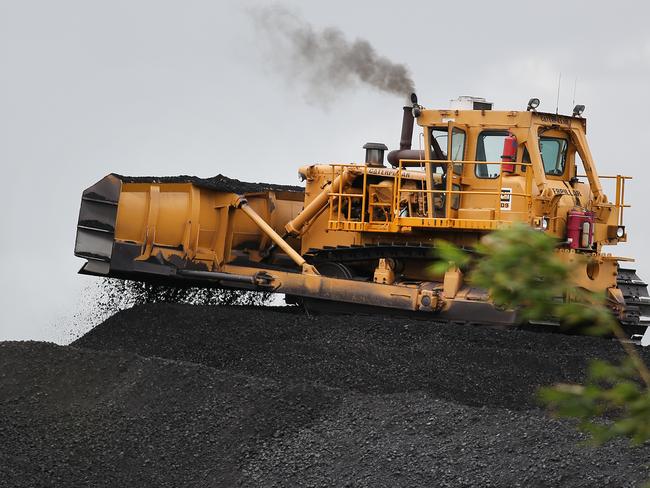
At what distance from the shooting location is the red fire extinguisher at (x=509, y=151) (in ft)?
45.4

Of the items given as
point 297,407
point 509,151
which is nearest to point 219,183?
point 509,151

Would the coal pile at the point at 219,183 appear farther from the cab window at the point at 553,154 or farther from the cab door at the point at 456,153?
the cab window at the point at 553,154

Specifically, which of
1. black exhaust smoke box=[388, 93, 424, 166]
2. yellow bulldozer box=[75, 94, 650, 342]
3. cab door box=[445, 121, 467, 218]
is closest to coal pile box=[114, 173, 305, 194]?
yellow bulldozer box=[75, 94, 650, 342]

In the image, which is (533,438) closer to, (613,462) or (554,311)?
(613,462)

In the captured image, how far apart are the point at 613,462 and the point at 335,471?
198 cm

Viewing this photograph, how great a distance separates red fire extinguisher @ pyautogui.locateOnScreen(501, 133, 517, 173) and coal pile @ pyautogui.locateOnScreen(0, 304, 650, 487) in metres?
2.12

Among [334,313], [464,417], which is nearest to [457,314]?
[334,313]

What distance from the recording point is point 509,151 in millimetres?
13852

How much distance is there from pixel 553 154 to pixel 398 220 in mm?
1981

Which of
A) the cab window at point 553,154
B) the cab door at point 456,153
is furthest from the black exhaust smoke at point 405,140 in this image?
the cab window at point 553,154

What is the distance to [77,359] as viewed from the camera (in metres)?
12.5

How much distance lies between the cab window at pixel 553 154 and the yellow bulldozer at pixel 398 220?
0.02m

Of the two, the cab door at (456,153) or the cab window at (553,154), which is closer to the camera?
the cab door at (456,153)

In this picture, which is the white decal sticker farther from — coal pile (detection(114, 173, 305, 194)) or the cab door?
coal pile (detection(114, 173, 305, 194))
